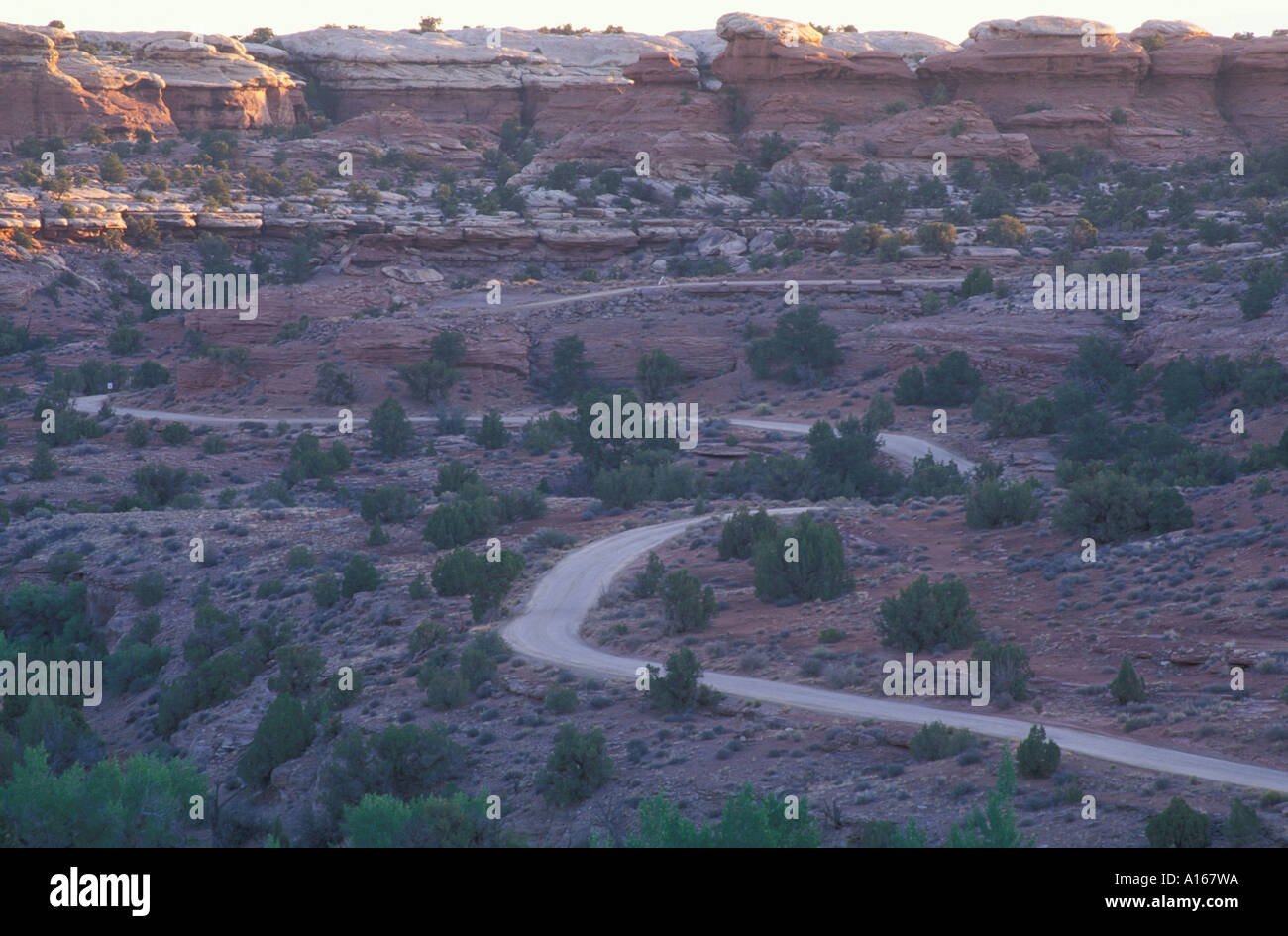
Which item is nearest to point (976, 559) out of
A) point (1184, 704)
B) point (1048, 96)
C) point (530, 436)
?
point (1184, 704)

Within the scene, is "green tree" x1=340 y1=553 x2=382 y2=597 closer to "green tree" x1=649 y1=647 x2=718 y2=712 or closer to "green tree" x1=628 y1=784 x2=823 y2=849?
"green tree" x1=649 y1=647 x2=718 y2=712

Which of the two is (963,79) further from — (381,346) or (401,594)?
(401,594)

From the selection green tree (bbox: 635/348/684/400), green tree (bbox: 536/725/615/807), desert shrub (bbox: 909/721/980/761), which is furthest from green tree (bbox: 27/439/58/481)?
desert shrub (bbox: 909/721/980/761)

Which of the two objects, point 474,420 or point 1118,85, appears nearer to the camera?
point 474,420

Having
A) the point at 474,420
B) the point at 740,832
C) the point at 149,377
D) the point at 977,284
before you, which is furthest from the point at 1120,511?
the point at 149,377

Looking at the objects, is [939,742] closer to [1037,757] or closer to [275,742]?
[1037,757]
